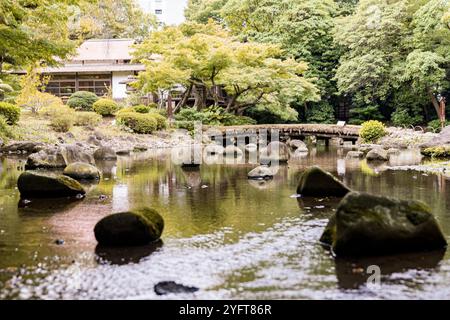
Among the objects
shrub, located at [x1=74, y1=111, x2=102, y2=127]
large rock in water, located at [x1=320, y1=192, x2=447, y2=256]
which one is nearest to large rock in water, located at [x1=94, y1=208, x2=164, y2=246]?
large rock in water, located at [x1=320, y1=192, x2=447, y2=256]

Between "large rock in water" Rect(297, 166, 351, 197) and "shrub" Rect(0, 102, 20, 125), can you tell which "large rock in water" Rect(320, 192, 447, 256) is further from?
"shrub" Rect(0, 102, 20, 125)

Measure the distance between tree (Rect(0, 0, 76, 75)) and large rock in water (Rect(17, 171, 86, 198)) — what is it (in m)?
4.40

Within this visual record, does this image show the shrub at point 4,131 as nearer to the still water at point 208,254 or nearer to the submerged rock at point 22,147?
the submerged rock at point 22,147

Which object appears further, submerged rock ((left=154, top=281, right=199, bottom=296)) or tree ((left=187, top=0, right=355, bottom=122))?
tree ((left=187, top=0, right=355, bottom=122))

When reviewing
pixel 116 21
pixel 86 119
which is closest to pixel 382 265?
pixel 86 119

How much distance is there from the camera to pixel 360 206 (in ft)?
21.9

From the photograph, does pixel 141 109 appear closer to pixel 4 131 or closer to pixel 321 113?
pixel 4 131

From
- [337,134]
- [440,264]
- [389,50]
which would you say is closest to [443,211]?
[440,264]

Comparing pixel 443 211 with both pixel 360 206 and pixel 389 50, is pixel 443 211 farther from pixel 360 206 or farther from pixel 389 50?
pixel 389 50

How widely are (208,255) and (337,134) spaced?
27.0m

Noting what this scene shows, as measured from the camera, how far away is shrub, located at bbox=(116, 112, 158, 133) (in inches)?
1241

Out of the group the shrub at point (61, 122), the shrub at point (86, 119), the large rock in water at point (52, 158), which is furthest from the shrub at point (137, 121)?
the large rock in water at point (52, 158)

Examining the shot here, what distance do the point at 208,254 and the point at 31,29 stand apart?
10702 millimetres

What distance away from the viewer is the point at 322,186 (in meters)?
11.4
